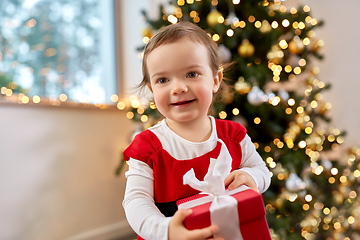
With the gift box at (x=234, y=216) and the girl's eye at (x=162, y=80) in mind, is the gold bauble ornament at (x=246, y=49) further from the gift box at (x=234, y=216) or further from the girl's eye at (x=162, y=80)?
the gift box at (x=234, y=216)

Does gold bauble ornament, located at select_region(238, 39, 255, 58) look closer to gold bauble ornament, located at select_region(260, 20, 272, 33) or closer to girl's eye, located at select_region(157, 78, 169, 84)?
gold bauble ornament, located at select_region(260, 20, 272, 33)

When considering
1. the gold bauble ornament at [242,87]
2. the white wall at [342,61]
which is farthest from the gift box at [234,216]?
the white wall at [342,61]

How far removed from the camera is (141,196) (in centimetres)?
64

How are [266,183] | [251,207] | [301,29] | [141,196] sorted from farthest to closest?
1. [301,29]
2. [266,183]
3. [141,196]
4. [251,207]

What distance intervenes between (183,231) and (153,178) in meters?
0.19

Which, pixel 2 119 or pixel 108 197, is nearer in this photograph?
pixel 2 119

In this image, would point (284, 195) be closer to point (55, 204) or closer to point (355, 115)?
point (355, 115)

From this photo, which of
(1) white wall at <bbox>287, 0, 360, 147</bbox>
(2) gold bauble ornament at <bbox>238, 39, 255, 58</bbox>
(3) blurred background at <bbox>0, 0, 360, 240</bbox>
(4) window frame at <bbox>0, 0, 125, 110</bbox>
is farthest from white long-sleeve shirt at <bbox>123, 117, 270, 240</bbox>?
(1) white wall at <bbox>287, 0, 360, 147</bbox>

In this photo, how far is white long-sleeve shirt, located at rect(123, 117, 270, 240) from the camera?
22.7 inches

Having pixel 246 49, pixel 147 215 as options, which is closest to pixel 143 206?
pixel 147 215

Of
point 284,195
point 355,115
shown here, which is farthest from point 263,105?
point 355,115

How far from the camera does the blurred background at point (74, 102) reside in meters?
1.64

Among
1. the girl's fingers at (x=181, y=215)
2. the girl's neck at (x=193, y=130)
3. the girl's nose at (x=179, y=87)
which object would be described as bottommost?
the girl's fingers at (x=181, y=215)

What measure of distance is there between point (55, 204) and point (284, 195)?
1413 mm
